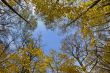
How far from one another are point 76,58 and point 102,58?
263 inches

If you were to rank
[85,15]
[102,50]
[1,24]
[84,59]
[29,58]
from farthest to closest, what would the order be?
[29,58] < [84,59] < [102,50] < [1,24] < [85,15]

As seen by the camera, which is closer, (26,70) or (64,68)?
(64,68)

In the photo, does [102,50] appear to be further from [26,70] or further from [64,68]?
[26,70]

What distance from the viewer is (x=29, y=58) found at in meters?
23.6

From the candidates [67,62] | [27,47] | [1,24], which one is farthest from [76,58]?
[1,24]

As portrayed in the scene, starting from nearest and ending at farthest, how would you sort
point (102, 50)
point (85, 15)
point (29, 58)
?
point (85, 15), point (102, 50), point (29, 58)

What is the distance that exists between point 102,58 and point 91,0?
23.0ft

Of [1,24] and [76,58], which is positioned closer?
[1,24]

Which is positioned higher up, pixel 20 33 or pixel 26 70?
pixel 20 33

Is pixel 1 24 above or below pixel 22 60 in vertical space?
above

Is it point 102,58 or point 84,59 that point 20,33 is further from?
point 102,58

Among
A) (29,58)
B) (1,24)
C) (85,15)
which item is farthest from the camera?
(29,58)

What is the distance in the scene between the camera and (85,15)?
11.1 m

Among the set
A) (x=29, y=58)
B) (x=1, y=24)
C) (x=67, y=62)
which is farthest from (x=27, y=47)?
(x=1, y=24)
